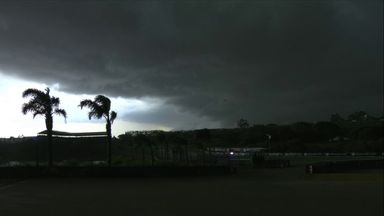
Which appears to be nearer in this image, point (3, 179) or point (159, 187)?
point (159, 187)

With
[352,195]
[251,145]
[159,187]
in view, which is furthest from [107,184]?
[251,145]

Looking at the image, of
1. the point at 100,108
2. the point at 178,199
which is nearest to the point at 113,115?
the point at 100,108

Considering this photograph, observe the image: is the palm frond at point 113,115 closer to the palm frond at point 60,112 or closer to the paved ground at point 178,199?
the palm frond at point 60,112

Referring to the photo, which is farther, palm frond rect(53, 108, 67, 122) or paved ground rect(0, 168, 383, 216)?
palm frond rect(53, 108, 67, 122)

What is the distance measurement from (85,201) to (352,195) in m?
9.67

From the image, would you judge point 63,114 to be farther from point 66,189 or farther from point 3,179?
point 66,189

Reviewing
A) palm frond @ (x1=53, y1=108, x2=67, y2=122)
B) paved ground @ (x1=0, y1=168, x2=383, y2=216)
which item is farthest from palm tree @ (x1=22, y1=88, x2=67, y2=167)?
paved ground @ (x1=0, y1=168, x2=383, y2=216)

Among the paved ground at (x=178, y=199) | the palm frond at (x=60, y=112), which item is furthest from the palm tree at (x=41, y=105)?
the paved ground at (x=178, y=199)

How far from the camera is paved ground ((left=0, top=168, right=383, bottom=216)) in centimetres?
1469

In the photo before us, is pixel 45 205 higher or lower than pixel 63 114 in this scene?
lower

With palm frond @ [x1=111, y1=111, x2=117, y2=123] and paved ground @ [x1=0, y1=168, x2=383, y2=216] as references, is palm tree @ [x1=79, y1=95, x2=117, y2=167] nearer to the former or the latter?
palm frond @ [x1=111, y1=111, x2=117, y2=123]

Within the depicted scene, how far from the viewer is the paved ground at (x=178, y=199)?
14.7 metres

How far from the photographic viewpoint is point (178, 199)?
58.1 ft

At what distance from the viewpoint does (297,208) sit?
51.2 ft
